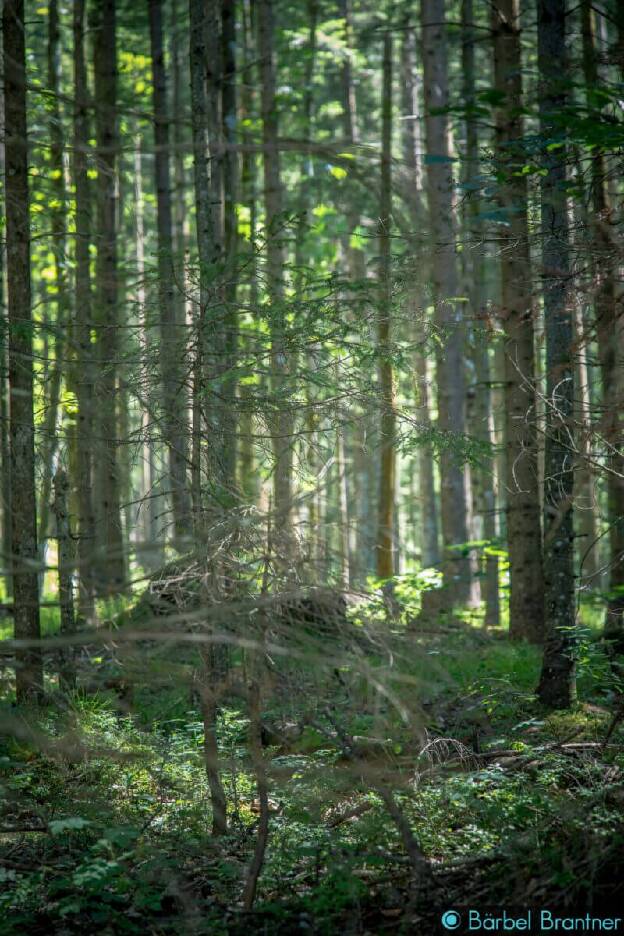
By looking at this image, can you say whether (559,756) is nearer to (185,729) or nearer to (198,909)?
(198,909)

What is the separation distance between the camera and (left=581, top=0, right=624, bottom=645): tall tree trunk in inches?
205

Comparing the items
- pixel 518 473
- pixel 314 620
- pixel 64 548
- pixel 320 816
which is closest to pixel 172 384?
pixel 64 548

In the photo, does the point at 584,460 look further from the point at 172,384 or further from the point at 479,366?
the point at 479,366

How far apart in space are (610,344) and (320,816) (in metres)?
3.82

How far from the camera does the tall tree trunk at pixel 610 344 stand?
5215 millimetres

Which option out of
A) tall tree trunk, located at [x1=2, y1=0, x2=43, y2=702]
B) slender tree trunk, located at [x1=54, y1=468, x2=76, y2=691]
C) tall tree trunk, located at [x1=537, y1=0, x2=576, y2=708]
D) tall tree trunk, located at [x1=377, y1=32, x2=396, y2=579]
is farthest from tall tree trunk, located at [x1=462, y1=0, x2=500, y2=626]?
tall tree trunk, located at [x1=2, y1=0, x2=43, y2=702]

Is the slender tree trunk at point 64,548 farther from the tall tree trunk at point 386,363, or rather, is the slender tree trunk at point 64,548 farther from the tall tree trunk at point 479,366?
the tall tree trunk at point 479,366

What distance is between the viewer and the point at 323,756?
686 cm

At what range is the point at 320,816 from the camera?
213 inches

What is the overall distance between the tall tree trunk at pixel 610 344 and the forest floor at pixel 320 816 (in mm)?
966

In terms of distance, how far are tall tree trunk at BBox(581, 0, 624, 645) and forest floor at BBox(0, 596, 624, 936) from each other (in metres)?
0.97

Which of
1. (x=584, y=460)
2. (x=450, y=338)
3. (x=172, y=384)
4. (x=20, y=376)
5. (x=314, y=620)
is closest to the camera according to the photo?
(x=314, y=620)

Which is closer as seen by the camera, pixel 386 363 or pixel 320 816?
pixel 320 816

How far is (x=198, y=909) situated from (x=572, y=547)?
4.49 metres
